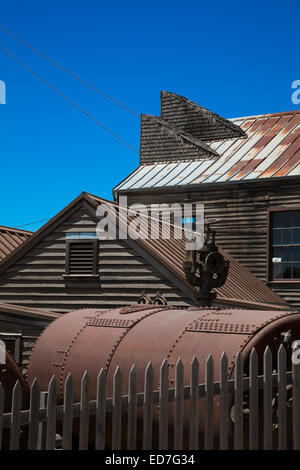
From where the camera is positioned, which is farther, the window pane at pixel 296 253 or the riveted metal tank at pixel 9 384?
the window pane at pixel 296 253

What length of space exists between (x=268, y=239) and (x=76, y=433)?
14.5 meters

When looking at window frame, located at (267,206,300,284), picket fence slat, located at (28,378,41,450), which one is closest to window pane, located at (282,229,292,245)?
window frame, located at (267,206,300,284)

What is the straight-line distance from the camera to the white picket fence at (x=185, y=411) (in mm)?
4996

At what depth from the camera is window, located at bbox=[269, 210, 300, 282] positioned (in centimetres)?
2194

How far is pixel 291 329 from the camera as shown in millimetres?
7262

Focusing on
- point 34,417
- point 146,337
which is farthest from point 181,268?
point 34,417

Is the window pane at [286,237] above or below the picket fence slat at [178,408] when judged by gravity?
above

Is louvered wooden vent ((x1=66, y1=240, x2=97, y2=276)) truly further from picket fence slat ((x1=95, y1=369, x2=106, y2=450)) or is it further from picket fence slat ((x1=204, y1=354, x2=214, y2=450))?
picket fence slat ((x1=95, y1=369, x2=106, y2=450))

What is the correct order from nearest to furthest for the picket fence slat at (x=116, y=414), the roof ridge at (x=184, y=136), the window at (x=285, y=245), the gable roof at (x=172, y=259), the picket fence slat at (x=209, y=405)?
the picket fence slat at (x=116, y=414), the picket fence slat at (x=209, y=405), the gable roof at (x=172, y=259), the window at (x=285, y=245), the roof ridge at (x=184, y=136)

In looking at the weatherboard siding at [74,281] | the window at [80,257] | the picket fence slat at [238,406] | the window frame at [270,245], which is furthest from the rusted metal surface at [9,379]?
the window frame at [270,245]

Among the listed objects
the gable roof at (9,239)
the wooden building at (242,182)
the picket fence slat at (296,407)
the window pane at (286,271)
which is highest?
the wooden building at (242,182)

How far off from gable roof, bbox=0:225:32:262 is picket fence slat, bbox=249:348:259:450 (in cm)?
1499

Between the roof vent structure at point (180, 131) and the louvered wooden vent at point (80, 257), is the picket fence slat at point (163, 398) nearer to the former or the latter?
the louvered wooden vent at point (80, 257)

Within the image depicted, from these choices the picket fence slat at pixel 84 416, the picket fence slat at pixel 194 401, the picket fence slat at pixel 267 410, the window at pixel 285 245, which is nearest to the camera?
the picket fence slat at pixel 84 416
